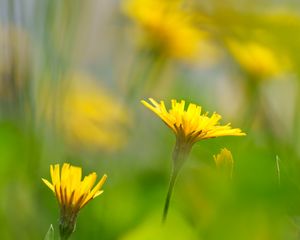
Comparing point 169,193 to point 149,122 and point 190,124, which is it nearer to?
point 190,124

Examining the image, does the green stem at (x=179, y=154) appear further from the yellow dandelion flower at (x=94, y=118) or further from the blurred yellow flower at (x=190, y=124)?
the yellow dandelion flower at (x=94, y=118)

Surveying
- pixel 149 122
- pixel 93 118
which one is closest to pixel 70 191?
pixel 149 122

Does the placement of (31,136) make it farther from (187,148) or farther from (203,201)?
(203,201)

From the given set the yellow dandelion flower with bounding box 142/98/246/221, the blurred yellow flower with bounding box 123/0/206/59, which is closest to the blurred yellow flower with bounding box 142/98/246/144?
the yellow dandelion flower with bounding box 142/98/246/221

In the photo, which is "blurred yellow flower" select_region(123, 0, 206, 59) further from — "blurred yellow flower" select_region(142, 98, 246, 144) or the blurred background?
"blurred yellow flower" select_region(142, 98, 246, 144)

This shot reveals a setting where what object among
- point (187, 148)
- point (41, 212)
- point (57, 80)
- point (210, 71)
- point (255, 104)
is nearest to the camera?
point (187, 148)

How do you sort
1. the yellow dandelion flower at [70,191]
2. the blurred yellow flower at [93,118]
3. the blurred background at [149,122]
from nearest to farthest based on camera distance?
the blurred background at [149,122], the yellow dandelion flower at [70,191], the blurred yellow flower at [93,118]

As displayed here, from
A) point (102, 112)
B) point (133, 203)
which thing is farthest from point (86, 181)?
point (102, 112)

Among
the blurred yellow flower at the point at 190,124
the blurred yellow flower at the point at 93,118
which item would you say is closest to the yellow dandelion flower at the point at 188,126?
the blurred yellow flower at the point at 190,124
